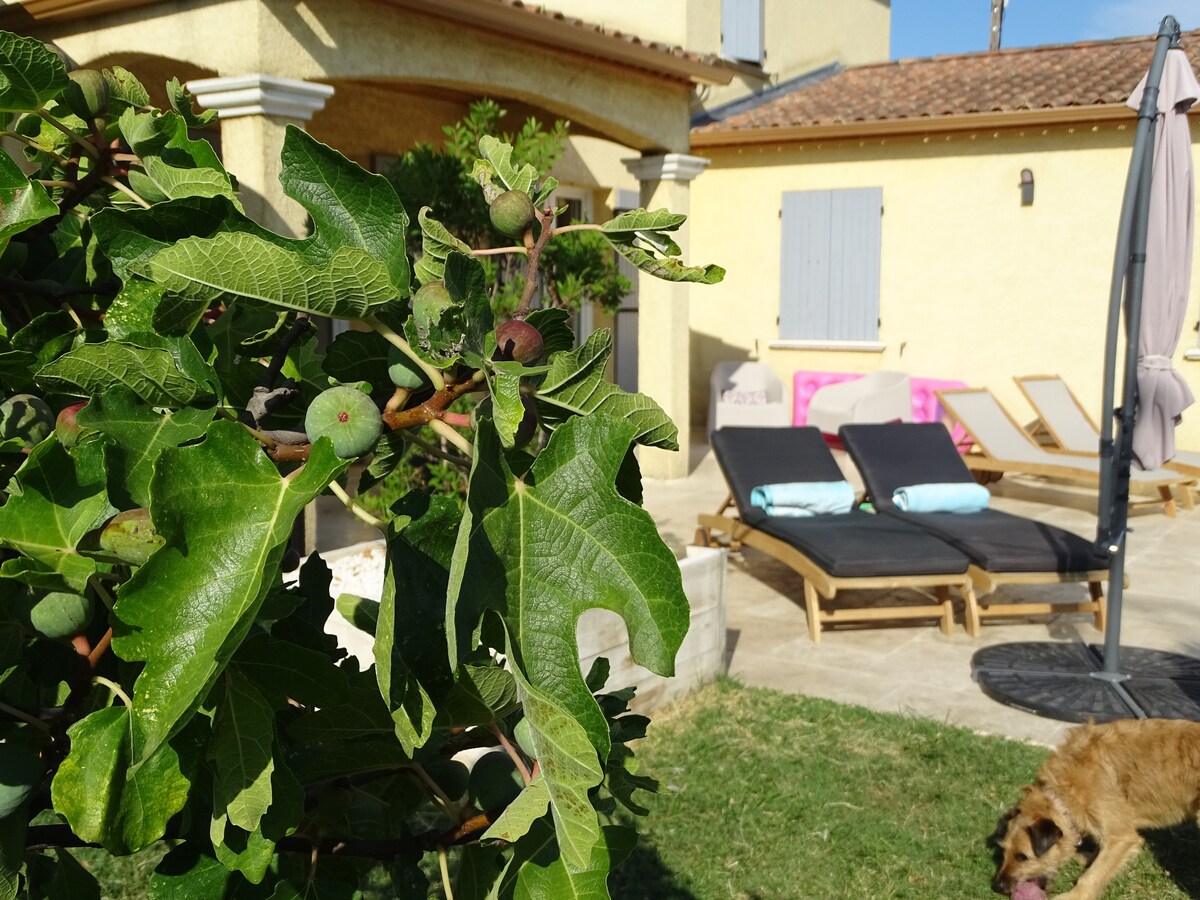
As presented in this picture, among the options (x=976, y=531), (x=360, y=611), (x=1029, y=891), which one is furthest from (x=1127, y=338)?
(x=360, y=611)

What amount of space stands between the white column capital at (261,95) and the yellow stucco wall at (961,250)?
310 inches

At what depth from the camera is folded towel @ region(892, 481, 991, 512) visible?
732 centimetres

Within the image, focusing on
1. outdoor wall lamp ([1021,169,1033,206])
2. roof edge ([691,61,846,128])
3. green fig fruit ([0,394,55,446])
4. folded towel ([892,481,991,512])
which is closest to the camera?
green fig fruit ([0,394,55,446])

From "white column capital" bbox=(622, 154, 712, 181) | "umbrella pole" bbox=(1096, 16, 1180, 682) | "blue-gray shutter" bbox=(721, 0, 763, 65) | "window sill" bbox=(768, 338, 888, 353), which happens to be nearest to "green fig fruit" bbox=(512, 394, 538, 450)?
"umbrella pole" bbox=(1096, 16, 1180, 682)

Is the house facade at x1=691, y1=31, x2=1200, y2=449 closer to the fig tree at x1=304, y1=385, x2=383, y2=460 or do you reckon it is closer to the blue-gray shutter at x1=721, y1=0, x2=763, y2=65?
the blue-gray shutter at x1=721, y1=0, x2=763, y2=65

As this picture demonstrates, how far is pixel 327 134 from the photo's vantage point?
31.2 feet

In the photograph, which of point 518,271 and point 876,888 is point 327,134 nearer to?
point 518,271

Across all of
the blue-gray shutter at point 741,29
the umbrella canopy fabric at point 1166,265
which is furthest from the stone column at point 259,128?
the blue-gray shutter at point 741,29

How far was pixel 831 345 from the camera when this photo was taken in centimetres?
1352

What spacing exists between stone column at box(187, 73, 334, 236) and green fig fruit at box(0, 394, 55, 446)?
568cm

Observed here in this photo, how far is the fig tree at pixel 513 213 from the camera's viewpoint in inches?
35.9

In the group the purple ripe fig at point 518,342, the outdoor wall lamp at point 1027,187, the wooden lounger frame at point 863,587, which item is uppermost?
the outdoor wall lamp at point 1027,187

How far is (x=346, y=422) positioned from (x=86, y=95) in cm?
50

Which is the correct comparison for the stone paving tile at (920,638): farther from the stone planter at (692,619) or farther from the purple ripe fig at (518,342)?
the purple ripe fig at (518,342)
